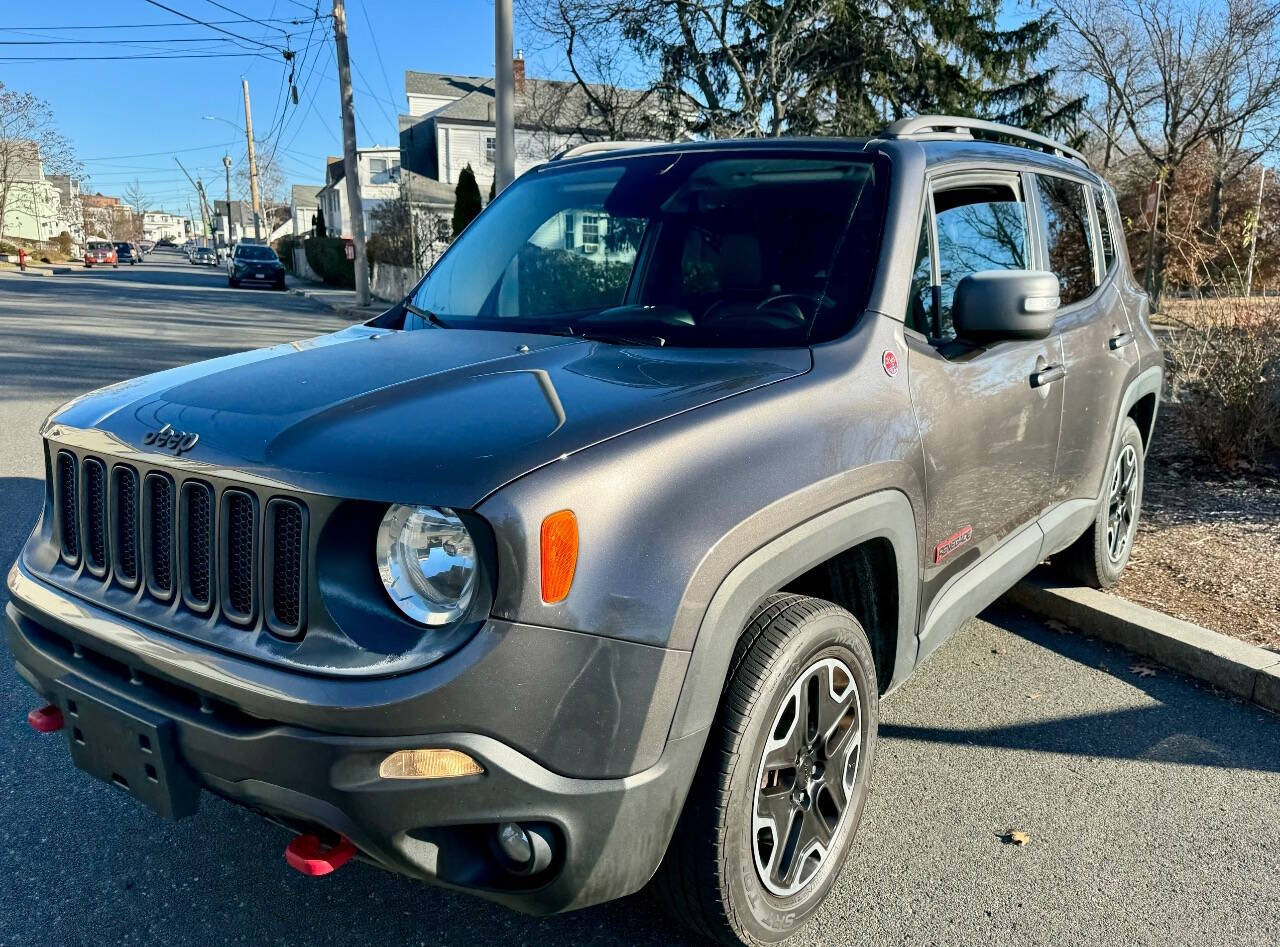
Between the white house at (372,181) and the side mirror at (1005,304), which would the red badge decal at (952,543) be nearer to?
the side mirror at (1005,304)

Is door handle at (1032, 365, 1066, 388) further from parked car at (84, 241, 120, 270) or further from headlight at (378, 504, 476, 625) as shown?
parked car at (84, 241, 120, 270)

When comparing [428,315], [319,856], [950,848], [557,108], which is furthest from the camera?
[557,108]

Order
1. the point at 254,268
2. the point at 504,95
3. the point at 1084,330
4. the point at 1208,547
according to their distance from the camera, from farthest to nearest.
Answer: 1. the point at 254,268
2. the point at 504,95
3. the point at 1208,547
4. the point at 1084,330

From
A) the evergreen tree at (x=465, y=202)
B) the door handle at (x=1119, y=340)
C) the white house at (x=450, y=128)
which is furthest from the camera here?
the white house at (x=450, y=128)

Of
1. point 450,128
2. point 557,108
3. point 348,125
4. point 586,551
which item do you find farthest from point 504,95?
point 450,128

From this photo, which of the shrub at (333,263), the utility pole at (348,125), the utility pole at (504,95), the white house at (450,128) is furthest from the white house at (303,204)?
the utility pole at (504,95)

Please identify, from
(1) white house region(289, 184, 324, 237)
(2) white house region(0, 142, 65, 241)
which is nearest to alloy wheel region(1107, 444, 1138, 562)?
(2) white house region(0, 142, 65, 241)

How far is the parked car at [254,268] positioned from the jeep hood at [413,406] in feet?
122

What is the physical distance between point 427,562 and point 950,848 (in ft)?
6.07

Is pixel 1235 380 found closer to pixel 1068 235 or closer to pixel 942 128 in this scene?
pixel 1068 235

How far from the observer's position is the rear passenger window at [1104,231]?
442cm

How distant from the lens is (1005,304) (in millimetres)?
2670

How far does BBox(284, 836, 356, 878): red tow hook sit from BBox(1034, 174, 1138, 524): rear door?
2.82 m

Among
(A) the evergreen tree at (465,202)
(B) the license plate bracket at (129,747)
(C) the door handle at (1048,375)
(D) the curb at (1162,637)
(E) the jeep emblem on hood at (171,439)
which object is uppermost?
(A) the evergreen tree at (465,202)
